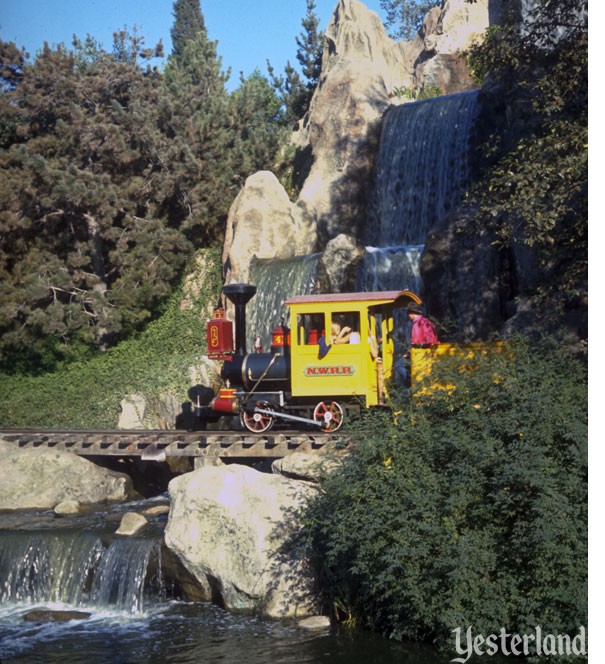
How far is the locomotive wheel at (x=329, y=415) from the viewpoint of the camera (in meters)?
14.3

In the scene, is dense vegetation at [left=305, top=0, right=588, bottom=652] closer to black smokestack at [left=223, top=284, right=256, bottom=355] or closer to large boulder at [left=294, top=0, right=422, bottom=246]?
black smokestack at [left=223, top=284, right=256, bottom=355]

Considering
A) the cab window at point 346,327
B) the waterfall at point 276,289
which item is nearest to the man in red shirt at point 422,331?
the cab window at point 346,327

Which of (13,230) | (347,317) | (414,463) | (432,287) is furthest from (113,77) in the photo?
(414,463)

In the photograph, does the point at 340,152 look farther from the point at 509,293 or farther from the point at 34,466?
the point at 34,466

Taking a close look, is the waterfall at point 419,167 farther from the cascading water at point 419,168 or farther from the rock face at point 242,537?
the rock face at point 242,537

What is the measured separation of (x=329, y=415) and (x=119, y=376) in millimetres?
10435

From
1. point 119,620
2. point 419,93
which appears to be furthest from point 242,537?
point 419,93

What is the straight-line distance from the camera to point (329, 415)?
14258 millimetres

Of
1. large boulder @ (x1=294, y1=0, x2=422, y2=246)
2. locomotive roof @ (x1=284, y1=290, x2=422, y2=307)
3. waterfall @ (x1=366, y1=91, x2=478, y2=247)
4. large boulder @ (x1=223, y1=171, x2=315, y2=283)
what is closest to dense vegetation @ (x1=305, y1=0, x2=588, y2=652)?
Answer: locomotive roof @ (x1=284, y1=290, x2=422, y2=307)

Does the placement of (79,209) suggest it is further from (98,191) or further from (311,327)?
(311,327)

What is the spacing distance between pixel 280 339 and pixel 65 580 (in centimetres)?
509

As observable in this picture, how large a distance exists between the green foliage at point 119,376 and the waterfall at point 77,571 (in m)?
9.18

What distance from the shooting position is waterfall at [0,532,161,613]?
1109cm

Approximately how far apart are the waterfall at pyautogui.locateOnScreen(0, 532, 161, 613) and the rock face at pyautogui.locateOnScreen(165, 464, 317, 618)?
29.7 inches
